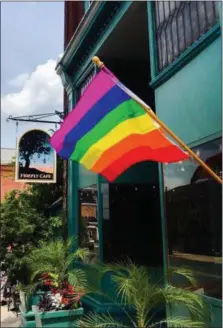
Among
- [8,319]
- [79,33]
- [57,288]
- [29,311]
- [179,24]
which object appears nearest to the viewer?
[179,24]

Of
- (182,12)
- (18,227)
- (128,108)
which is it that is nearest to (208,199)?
(128,108)

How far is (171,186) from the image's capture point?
577cm

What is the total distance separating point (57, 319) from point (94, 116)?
15.3ft

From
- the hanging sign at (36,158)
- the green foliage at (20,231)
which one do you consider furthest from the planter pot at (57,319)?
the hanging sign at (36,158)

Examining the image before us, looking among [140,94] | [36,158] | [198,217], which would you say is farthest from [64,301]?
[140,94]

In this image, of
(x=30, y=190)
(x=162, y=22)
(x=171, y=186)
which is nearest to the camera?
(x=171, y=186)

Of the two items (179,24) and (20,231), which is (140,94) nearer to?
(179,24)

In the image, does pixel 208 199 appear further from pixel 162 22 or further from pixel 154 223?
pixel 154 223

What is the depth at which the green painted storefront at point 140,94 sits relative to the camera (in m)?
5.55

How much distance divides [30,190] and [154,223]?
5.92 m

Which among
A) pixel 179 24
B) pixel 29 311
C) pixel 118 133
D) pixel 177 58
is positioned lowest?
pixel 29 311

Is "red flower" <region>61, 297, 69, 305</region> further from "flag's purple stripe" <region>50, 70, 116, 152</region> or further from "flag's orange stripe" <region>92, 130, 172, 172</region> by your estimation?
"flag's orange stripe" <region>92, 130, 172, 172</region>

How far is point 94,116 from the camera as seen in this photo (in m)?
4.43

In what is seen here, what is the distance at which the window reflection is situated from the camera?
916 cm
